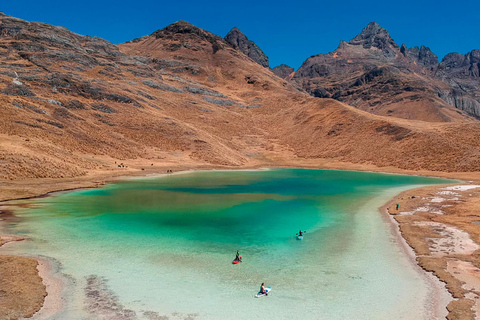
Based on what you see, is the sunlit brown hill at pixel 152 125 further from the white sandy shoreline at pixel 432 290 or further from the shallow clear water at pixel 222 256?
the white sandy shoreline at pixel 432 290

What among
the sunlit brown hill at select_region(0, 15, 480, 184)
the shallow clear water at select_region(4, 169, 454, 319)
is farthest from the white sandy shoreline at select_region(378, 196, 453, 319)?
the sunlit brown hill at select_region(0, 15, 480, 184)

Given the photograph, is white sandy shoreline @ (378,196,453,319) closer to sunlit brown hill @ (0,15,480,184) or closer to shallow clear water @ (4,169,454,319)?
shallow clear water @ (4,169,454,319)

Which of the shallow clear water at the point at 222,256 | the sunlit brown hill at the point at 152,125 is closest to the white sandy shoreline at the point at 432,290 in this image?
the shallow clear water at the point at 222,256

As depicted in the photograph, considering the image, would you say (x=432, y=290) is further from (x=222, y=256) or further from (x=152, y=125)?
(x=152, y=125)

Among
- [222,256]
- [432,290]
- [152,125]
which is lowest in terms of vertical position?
[432,290]

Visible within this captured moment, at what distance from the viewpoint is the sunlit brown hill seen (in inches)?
2955

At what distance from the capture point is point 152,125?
108 metres

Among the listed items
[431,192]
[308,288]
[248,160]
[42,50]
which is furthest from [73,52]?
[308,288]

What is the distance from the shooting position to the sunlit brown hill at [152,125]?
75.1 m

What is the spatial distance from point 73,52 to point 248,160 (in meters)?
92.7

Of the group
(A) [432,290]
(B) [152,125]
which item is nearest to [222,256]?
(A) [432,290]

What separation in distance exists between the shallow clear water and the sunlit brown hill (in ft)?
88.0

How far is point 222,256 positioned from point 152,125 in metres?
88.3

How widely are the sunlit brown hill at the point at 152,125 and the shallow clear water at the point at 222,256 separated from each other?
26818mm
